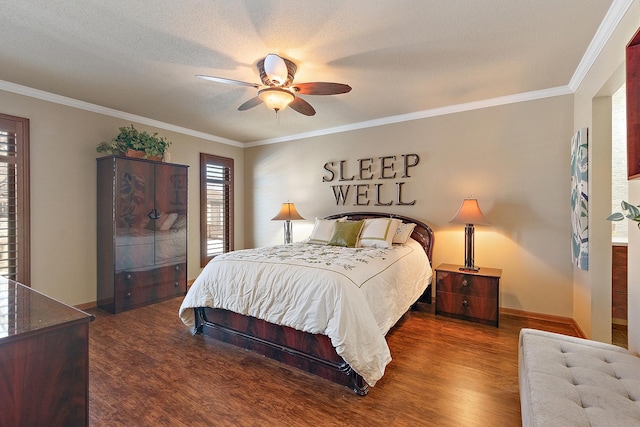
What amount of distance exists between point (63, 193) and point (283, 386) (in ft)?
11.6

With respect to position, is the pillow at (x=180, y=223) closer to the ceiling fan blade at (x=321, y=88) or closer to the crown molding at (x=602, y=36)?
the ceiling fan blade at (x=321, y=88)

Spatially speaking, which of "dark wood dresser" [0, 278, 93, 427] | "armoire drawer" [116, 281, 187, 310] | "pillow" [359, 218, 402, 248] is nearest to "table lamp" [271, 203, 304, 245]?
"pillow" [359, 218, 402, 248]

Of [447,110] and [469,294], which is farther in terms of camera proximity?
[447,110]

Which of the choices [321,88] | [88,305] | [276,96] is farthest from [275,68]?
[88,305]

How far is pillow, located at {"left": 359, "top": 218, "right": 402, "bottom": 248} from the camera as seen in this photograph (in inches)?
142

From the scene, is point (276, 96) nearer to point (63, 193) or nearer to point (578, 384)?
point (578, 384)

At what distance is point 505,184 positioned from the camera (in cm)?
363

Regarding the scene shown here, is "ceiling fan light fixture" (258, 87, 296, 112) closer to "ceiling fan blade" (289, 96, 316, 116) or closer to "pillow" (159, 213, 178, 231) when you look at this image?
"ceiling fan blade" (289, 96, 316, 116)

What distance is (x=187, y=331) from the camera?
315 cm

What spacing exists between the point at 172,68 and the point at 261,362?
2770mm

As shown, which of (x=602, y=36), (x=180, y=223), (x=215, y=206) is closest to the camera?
(x=602, y=36)

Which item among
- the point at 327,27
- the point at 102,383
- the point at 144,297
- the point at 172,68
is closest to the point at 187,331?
the point at 102,383

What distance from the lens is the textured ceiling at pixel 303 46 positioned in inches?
79.6

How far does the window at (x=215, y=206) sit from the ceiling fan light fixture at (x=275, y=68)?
3.16 metres
